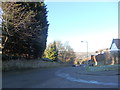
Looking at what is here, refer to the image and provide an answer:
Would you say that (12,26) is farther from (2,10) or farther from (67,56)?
(67,56)

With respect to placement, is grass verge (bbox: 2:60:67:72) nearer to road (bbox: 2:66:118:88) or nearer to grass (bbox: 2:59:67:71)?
grass (bbox: 2:59:67:71)

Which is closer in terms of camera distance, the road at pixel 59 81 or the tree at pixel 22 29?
the road at pixel 59 81

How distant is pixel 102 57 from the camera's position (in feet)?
127

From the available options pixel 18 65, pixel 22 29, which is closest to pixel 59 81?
pixel 22 29

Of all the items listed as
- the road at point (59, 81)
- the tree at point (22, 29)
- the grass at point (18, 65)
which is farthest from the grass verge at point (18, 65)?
the road at point (59, 81)

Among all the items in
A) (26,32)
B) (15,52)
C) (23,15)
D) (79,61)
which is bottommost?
(79,61)

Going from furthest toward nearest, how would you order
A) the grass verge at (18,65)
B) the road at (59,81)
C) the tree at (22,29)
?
the grass verge at (18,65) < the tree at (22,29) < the road at (59,81)

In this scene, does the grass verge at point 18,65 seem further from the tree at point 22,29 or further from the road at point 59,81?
the road at point 59,81

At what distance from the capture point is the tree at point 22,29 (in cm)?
2154

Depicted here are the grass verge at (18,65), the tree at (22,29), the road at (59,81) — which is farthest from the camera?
the grass verge at (18,65)

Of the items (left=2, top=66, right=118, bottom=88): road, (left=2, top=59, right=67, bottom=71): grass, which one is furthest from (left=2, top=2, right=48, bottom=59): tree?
(left=2, top=66, right=118, bottom=88): road

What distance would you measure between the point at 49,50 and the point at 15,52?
133 feet

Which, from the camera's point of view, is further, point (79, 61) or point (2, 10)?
point (79, 61)

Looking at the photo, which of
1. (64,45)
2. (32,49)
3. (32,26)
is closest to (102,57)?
(32,49)
